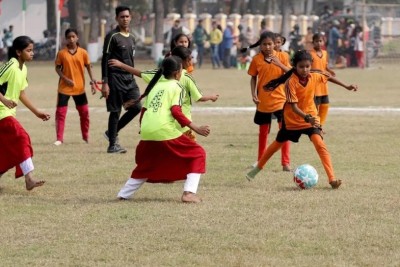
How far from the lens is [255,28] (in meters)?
63.5

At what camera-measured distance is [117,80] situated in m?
14.5

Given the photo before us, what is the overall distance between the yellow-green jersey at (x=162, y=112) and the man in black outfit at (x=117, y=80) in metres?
4.23

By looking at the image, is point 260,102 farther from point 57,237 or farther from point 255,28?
point 255,28

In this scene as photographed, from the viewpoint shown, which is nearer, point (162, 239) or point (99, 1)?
point (162, 239)

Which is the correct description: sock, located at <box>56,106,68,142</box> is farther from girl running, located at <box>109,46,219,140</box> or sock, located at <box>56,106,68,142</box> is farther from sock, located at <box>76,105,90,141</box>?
girl running, located at <box>109,46,219,140</box>

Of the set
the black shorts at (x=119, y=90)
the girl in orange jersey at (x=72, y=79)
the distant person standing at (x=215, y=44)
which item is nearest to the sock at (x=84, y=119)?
the girl in orange jersey at (x=72, y=79)

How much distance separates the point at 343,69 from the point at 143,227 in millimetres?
34306

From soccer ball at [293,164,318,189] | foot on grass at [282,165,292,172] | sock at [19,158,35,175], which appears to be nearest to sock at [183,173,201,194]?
soccer ball at [293,164,318,189]

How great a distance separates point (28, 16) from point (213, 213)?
165ft

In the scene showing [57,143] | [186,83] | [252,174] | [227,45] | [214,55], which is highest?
[186,83]

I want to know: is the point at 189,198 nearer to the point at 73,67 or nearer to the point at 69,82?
the point at 69,82

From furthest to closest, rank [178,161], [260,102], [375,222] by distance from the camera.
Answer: [260,102], [178,161], [375,222]

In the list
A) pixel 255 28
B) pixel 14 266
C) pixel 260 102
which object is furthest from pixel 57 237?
pixel 255 28

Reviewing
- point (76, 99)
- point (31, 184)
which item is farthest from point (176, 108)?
point (76, 99)
